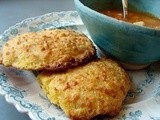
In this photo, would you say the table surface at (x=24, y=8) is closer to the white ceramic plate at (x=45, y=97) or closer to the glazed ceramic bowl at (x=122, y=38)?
the white ceramic plate at (x=45, y=97)

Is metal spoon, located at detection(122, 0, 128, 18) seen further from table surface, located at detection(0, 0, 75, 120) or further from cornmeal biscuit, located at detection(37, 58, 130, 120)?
table surface, located at detection(0, 0, 75, 120)

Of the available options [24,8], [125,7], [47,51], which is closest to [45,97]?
[47,51]

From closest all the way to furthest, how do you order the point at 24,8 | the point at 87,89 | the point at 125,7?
the point at 87,89 < the point at 125,7 < the point at 24,8

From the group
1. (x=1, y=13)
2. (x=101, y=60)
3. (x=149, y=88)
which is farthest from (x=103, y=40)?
(x=1, y=13)

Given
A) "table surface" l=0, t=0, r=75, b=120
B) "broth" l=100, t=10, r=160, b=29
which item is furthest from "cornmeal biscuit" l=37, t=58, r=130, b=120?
"table surface" l=0, t=0, r=75, b=120

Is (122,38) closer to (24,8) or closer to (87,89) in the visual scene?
(87,89)
